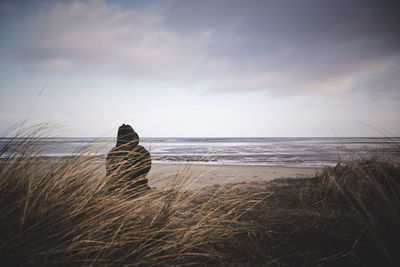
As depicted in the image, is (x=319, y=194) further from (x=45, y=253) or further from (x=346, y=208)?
(x=45, y=253)

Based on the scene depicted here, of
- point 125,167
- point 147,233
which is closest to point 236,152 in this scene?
point 125,167

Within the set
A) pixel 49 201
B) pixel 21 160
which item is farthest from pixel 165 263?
pixel 21 160

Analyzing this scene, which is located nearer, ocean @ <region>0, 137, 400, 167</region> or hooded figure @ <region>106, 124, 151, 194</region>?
hooded figure @ <region>106, 124, 151, 194</region>

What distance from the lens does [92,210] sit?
46.1 inches

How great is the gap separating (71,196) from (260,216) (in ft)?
5.40

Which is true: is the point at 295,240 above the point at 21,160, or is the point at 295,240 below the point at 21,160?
below

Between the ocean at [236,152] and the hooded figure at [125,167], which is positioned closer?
the hooded figure at [125,167]

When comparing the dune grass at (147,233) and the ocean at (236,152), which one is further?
the ocean at (236,152)

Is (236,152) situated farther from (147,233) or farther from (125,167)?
(147,233)

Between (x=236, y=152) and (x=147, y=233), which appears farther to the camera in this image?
(x=236, y=152)

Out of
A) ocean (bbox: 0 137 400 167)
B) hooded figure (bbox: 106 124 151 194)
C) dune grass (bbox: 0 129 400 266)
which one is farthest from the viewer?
ocean (bbox: 0 137 400 167)

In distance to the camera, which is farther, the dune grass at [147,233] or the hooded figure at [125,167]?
the hooded figure at [125,167]

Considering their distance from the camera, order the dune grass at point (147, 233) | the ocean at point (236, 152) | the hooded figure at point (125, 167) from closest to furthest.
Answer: the dune grass at point (147, 233) < the hooded figure at point (125, 167) < the ocean at point (236, 152)

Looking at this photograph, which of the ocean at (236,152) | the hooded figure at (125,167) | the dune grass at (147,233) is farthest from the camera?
the ocean at (236,152)
